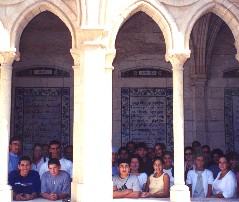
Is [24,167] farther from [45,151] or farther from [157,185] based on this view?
[157,185]

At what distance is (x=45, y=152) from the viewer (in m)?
8.85

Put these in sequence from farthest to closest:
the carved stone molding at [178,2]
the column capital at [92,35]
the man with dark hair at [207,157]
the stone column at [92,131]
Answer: the man with dark hair at [207,157] < the carved stone molding at [178,2] < the column capital at [92,35] < the stone column at [92,131]

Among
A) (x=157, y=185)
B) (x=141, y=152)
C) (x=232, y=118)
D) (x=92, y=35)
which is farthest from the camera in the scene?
(x=232, y=118)

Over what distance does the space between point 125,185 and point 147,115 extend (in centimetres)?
382

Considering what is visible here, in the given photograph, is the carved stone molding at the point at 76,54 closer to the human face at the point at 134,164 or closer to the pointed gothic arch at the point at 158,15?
the pointed gothic arch at the point at 158,15

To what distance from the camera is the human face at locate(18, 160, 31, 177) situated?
24.1 ft

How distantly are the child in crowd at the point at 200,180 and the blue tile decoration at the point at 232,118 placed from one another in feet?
12.1

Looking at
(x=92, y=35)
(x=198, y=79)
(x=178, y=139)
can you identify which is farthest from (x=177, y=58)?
(x=198, y=79)

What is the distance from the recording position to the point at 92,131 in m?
7.11

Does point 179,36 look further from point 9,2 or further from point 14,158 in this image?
point 14,158

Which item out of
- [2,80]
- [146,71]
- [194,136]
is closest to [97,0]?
Answer: [2,80]

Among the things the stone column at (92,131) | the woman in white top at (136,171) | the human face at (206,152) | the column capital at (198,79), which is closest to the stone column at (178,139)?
the woman in white top at (136,171)

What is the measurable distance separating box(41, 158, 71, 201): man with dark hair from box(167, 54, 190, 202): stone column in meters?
1.75

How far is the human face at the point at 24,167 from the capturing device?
7.34 metres
